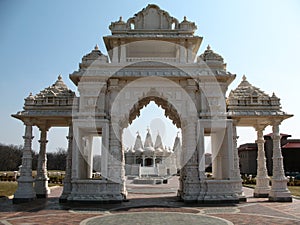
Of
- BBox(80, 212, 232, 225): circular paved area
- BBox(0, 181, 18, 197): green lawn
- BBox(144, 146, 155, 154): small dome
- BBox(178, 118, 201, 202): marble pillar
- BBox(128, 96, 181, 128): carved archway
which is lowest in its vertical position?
BBox(0, 181, 18, 197): green lawn

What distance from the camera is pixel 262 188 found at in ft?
65.2

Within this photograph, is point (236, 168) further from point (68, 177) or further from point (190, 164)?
point (68, 177)

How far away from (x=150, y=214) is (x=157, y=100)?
326 inches

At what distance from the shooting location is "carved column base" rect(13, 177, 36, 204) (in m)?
17.3

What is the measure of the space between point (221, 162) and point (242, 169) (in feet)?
133

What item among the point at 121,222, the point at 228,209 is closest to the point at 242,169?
the point at 228,209

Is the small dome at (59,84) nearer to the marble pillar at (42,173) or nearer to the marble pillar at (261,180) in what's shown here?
the marble pillar at (42,173)

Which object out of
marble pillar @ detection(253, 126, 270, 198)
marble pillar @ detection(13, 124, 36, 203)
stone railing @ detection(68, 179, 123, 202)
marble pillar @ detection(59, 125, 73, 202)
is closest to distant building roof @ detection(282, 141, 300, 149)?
marble pillar @ detection(253, 126, 270, 198)

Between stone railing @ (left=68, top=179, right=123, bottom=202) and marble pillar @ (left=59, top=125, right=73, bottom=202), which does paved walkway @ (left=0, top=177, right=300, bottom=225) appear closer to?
stone railing @ (left=68, top=179, right=123, bottom=202)

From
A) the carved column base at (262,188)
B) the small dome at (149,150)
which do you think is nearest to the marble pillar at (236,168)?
the carved column base at (262,188)

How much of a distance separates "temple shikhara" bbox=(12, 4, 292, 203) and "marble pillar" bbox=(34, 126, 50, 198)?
2626mm

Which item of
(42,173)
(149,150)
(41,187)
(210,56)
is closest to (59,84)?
(42,173)

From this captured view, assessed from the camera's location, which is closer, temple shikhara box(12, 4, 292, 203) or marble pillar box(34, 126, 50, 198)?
temple shikhara box(12, 4, 292, 203)

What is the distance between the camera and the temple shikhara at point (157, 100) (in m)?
16.9
